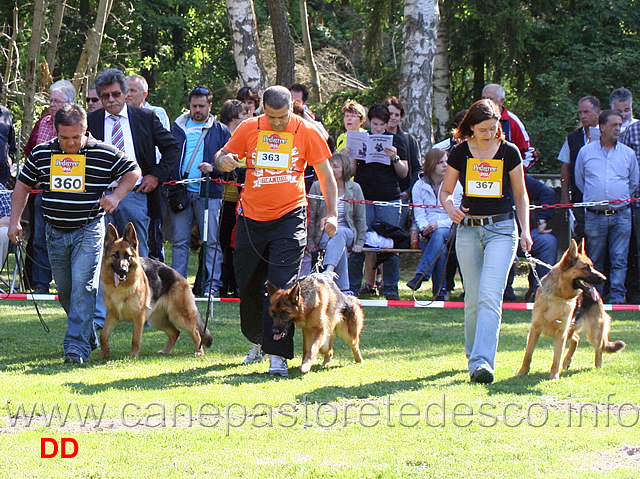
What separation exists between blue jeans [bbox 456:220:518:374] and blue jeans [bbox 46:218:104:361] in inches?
116

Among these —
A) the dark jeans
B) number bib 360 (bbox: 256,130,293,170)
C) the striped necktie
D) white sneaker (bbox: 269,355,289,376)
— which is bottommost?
white sneaker (bbox: 269,355,289,376)

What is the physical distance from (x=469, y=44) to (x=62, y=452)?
56.0 feet

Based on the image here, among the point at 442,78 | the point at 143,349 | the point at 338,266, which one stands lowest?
the point at 143,349

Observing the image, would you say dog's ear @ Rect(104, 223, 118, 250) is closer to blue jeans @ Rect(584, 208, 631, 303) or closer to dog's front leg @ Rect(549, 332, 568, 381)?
dog's front leg @ Rect(549, 332, 568, 381)

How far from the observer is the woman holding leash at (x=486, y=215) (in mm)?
6535

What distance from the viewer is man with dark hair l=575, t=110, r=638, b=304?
11.5 m

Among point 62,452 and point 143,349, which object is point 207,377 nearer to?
point 143,349

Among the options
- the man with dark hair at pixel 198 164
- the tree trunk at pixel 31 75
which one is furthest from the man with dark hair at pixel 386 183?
the tree trunk at pixel 31 75

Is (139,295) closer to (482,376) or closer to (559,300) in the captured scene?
(482,376)

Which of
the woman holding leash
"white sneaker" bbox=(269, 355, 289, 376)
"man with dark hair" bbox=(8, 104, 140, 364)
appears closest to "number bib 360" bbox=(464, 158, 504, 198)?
the woman holding leash

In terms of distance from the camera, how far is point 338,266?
10.4 m

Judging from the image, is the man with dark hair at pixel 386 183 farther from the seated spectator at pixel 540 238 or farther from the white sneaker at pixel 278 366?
the white sneaker at pixel 278 366

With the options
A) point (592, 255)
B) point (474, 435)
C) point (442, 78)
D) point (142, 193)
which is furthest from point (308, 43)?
point (474, 435)

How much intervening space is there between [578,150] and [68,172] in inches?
299
